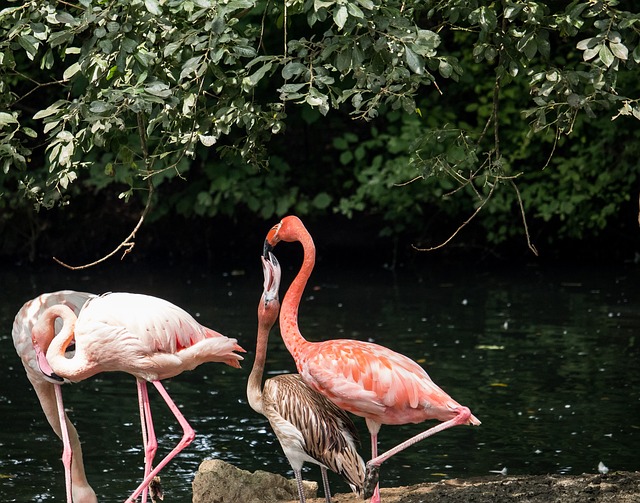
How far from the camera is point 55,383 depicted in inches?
213

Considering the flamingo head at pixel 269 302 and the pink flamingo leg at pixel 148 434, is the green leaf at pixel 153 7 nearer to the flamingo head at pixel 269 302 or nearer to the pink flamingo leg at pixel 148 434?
the flamingo head at pixel 269 302

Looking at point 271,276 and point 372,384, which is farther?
point 271,276

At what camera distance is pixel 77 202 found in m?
15.3

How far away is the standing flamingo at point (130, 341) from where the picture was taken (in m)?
5.20

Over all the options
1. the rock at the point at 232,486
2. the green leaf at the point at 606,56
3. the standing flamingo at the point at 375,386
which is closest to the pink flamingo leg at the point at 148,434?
the rock at the point at 232,486

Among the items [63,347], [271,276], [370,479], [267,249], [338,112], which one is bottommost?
[370,479]

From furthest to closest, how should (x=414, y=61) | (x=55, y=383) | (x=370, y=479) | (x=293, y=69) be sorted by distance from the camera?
(x=55, y=383) → (x=370, y=479) → (x=293, y=69) → (x=414, y=61)

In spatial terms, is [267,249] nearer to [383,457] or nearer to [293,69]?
[383,457]

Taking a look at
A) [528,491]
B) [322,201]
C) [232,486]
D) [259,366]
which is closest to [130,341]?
[259,366]

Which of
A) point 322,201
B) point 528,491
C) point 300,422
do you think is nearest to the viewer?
point 300,422

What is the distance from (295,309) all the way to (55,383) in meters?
1.25

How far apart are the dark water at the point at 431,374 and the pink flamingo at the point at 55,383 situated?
0.98ft

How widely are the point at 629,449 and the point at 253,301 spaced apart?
591 centimetres

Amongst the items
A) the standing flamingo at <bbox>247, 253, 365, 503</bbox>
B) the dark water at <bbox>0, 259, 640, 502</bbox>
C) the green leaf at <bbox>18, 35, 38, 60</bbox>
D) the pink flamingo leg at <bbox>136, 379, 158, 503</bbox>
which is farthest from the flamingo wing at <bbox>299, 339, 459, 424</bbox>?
the green leaf at <bbox>18, 35, 38, 60</bbox>
